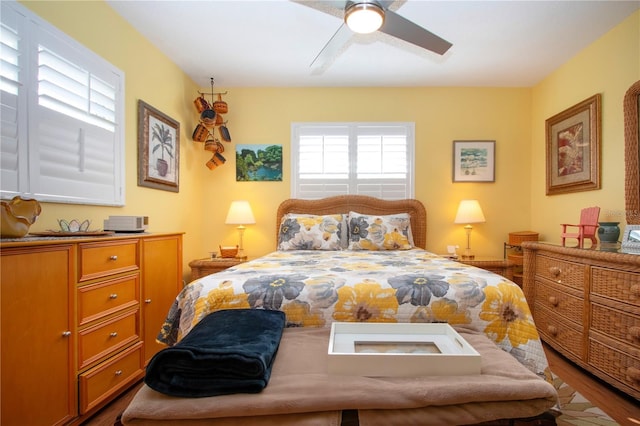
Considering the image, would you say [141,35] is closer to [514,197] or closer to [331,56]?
[331,56]

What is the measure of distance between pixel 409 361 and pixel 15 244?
152 cm

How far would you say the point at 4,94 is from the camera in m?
1.49

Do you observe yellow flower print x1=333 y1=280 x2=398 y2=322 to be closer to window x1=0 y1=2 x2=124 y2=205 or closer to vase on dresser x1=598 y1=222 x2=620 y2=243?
window x1=0 y1=2 x2=124 y2=205

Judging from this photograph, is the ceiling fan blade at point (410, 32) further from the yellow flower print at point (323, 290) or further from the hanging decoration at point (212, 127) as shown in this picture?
the hanging decoration at point (212, 127)

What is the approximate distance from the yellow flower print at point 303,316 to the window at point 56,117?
4.87 feet

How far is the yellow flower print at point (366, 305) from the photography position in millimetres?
1411

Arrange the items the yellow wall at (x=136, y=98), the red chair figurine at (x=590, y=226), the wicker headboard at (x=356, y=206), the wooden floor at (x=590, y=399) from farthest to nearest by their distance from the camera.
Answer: the wicker headboard at (x=356, y=206) < the red chair figurine at (x=590, y=226) < the yellow wall at (x=136, y=98) < the wooden floor at (x=590, y=399)

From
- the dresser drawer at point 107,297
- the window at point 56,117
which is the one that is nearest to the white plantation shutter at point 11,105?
the window at point 56,117

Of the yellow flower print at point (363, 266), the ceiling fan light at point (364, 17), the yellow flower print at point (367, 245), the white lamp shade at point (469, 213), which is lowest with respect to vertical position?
the yellow flower print at point (363, 266)

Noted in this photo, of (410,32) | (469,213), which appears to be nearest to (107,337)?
(410,32)

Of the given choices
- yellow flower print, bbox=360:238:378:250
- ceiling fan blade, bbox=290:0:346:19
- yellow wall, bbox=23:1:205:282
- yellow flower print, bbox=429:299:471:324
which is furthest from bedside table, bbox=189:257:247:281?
ceiling fan blade, bbox=290:0:346:19

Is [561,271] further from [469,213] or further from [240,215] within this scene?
[240,215]

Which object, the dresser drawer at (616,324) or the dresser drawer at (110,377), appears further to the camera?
the dresser drawer at (616,324)

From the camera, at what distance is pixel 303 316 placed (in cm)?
141
